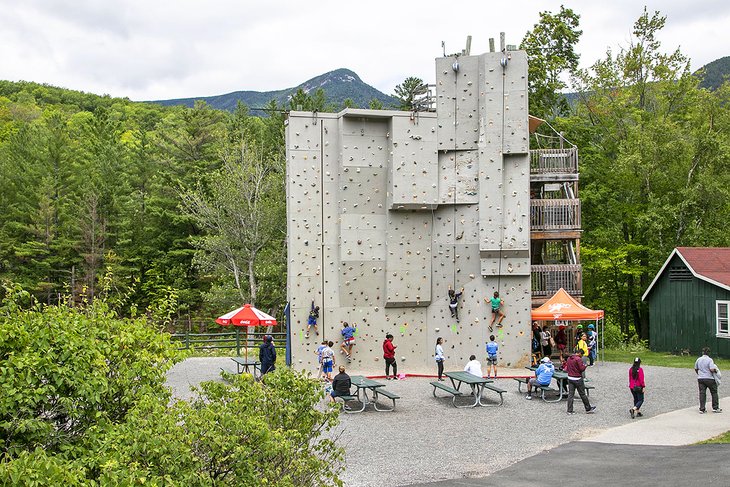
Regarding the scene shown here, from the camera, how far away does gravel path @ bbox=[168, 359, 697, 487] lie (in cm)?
1408

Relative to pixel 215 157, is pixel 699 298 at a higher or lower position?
lower

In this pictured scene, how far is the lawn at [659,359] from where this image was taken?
26861 millimetres

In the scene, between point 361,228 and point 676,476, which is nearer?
point 676,476

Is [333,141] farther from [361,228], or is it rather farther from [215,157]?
[215,157]

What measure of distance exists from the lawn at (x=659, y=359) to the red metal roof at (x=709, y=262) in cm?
323

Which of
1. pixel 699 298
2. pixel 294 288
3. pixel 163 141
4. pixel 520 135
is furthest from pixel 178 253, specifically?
pixel 699 298

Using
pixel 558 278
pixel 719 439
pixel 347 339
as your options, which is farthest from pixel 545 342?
pixel 719 439

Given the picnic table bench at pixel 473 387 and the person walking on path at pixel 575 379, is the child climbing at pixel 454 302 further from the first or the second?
the person walking on path at pixel 575 379

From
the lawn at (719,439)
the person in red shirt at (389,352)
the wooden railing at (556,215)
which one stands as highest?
the wooden railing at (556,215)

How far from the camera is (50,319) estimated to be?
24.1ft

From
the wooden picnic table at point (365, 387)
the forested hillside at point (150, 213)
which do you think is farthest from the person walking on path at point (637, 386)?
the forested hillside at point (150, 213)

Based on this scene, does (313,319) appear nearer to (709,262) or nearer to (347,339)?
(347,339)

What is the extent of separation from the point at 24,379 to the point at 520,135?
22.4 m

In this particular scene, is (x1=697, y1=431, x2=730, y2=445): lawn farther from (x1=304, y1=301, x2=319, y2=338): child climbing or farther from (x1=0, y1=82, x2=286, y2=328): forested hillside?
(x1=0, y1=82, x2=286, y2=328): forested hillside
